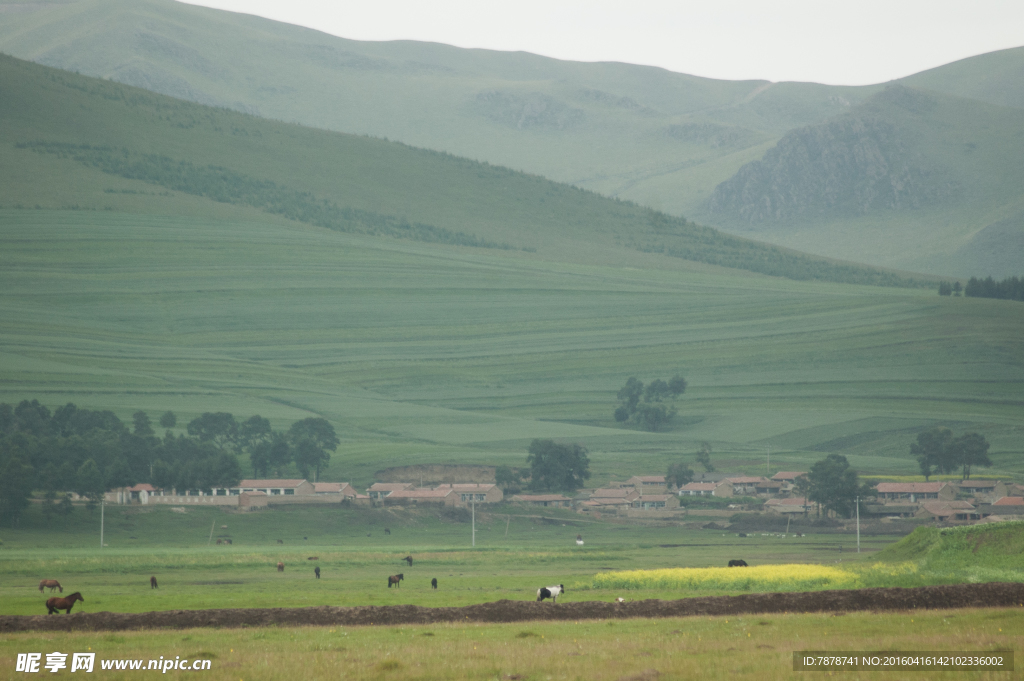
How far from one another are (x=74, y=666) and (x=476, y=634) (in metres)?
12.3

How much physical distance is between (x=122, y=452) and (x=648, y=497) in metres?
70.1

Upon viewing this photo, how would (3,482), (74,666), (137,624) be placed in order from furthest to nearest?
(3,482)
(137,624)
(74,666)

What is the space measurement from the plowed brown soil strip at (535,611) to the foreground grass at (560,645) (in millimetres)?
1587

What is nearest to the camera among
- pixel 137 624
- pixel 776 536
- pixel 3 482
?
pixel 137 624

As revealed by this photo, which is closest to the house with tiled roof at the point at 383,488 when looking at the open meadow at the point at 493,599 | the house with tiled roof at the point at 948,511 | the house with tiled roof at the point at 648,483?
the house with tiled roof at the point at 648,483

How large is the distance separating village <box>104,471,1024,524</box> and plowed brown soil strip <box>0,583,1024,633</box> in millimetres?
89892

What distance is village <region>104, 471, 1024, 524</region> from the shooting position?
130 meters

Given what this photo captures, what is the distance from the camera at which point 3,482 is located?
10638 cm

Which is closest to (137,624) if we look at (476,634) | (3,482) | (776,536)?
(476,634)

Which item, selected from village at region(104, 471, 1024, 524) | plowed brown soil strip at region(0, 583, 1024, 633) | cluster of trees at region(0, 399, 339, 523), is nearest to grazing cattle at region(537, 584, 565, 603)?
plowed brown soil strip at region(0, 583, 1024, 633)

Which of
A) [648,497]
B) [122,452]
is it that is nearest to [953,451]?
[648,497]

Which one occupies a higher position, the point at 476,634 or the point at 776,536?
the point at 476,634

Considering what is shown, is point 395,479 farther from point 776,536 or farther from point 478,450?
point 776,536

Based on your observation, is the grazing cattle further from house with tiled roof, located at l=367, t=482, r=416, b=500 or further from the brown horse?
house with tiled roof, located at l=367, t=482, r=416, b=500
